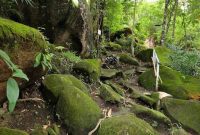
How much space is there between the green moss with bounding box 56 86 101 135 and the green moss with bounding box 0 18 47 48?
1107 mm

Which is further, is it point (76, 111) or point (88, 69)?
point (88, 69)

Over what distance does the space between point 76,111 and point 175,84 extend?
4.76m

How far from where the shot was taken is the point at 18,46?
423 cm

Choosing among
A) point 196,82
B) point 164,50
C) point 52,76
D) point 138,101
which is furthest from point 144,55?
point 52,76

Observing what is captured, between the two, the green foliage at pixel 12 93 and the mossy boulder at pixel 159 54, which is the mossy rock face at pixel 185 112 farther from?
the green foliage at pixel 12 93

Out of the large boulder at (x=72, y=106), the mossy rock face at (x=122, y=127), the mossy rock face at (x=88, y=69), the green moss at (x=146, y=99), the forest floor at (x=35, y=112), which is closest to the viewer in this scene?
the forest floor at (x=35, y=112)

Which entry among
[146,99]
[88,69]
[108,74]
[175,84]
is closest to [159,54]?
[175,84]

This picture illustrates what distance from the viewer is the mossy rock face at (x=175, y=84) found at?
8.32 m

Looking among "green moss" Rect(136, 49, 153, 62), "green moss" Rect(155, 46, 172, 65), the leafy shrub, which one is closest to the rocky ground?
the leafy shrub

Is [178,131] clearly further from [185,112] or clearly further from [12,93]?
[12,93]

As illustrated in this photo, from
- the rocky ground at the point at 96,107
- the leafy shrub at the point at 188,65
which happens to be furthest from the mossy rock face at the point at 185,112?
the leafy shrub at the point at 188,65

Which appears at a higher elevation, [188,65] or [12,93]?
[12,93]

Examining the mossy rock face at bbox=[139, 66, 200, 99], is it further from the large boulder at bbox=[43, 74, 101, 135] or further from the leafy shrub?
the large boulder at bbox=[43, 74, 101, 135]

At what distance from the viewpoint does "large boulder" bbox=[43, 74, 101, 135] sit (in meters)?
4.89
